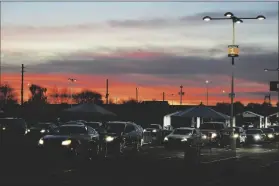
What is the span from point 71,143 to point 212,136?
70.0 feet

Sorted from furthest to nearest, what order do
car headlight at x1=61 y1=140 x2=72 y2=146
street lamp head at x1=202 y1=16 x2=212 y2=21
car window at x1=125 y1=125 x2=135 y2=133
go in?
1. car window at x1=125 y1=125 x2=135 y2=133
2. street lamp head at x1=202 y1=16 x2=212 y2=21
3. car headlight at x1=61 y1=140 x2=72 y2=146

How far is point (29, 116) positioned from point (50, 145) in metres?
51.7

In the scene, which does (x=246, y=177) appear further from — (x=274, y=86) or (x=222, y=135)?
(x=274, y=86)

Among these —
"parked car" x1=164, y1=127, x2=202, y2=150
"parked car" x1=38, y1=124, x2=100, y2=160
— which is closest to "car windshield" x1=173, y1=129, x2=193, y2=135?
"parked car" x1=164, y1=127, x2=202, y2=150

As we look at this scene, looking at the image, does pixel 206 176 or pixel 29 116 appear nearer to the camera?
pixel 206 176

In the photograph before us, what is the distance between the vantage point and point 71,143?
81.4ft

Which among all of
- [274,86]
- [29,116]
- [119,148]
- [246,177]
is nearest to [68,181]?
[246,177]

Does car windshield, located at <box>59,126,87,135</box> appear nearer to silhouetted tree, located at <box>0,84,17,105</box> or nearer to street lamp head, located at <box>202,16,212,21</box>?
street lamp head, located at <box>202,16,212,21</box>

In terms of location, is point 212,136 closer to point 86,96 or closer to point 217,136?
point 217,136

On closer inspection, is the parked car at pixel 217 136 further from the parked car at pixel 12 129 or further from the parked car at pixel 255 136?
the parked car at pixel 12 129

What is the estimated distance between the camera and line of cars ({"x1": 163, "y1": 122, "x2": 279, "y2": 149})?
126 feet

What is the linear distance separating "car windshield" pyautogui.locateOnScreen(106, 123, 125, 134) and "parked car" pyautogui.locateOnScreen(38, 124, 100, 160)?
7.12m

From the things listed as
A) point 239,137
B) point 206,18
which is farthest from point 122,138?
point 239,137

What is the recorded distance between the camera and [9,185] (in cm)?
1559
